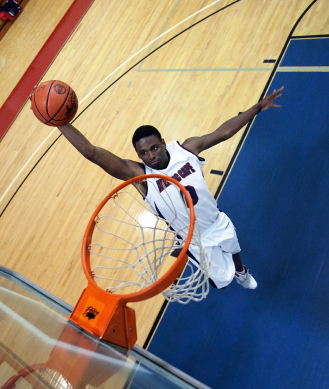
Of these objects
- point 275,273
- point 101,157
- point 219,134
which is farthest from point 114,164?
point 275,273

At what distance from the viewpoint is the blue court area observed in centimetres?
255

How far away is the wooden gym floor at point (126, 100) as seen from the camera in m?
4.07

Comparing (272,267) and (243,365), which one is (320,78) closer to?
(272,267)

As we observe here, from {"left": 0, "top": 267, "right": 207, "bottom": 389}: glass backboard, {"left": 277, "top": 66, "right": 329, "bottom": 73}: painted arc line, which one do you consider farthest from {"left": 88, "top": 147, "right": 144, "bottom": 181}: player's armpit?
{"left": 277, "top": 66, "right": 329, "bottom": 73}: painted arc line

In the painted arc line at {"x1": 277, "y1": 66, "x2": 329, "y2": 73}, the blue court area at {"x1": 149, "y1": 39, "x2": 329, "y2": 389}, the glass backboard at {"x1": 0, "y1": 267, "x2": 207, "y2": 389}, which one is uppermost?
the painted arc line at {"x1": 277, "y1": 66, "x2": 329, "y2": 73}

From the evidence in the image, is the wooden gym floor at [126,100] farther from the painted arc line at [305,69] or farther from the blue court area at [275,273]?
the blue court area at [275,273]

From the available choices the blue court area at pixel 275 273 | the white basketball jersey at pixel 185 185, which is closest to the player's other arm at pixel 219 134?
the white basketball jersey at pixel 185 185

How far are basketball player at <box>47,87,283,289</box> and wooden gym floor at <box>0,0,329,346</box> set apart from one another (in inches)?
44.3

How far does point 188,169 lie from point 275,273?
4.65 ft

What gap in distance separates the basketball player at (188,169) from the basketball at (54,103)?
8cm

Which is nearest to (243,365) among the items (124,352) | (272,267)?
(272,267)

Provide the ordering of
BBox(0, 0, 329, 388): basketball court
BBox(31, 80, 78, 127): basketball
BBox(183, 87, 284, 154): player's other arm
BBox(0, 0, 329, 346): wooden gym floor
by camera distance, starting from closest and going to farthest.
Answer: BBox(31, 80, 78, 127): basketball
BBox(183, 87, 284, 154): player's other arm
BBox(0, 0, 329, 388): basketball court
BBox(0, 0, 329, 346): wooden gym floor

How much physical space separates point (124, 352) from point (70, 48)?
6373 millimetres

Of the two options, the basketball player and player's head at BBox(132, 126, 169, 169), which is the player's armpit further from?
player's head at BBox(132, 126, 169, 169)
